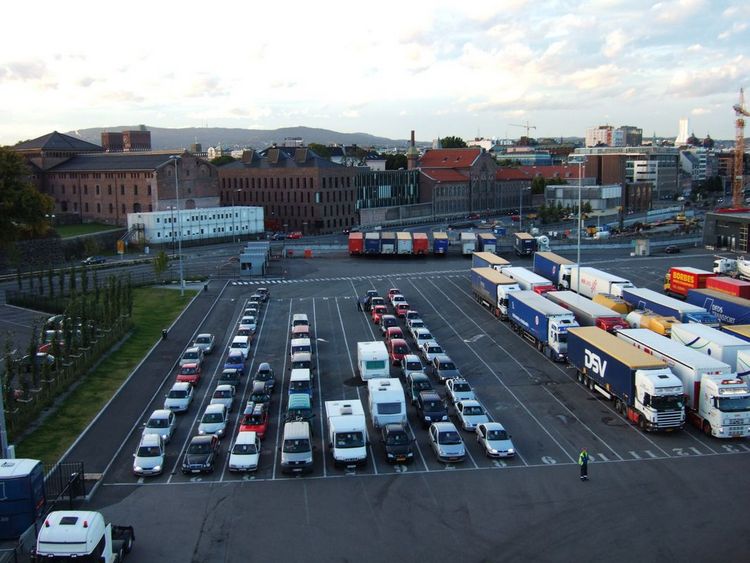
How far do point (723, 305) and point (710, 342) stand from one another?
13.7 metres

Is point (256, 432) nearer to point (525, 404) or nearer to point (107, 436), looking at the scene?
point (107, 436)

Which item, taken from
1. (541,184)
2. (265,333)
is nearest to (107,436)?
(265,333)

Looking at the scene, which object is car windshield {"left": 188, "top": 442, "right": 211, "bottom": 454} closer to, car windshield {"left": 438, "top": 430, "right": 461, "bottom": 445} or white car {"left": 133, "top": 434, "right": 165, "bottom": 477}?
white car {"left": 133, "top": 434, "right": 165, "bottom": 477}

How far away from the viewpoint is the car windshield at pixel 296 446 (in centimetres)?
2658

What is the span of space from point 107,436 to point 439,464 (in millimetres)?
13541

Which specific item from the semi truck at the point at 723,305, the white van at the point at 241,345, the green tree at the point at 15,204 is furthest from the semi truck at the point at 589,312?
the green tree at the point at 15,204

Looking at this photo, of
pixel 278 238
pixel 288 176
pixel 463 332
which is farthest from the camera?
pixel 288 176

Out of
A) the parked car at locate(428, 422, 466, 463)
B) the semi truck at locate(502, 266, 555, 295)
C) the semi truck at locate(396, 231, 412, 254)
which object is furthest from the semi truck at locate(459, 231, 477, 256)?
the parked car at locate(428, 422, 466, 463)

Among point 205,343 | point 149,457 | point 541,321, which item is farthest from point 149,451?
point 541,321

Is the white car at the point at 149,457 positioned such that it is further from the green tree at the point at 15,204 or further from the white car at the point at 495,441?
the green tree at the point at 15,204

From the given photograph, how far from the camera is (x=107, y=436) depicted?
30406mm

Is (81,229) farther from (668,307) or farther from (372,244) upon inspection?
(668,307)

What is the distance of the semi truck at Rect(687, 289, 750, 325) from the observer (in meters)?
44.5

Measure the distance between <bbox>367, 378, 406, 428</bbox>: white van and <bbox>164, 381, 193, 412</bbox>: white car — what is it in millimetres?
8398
